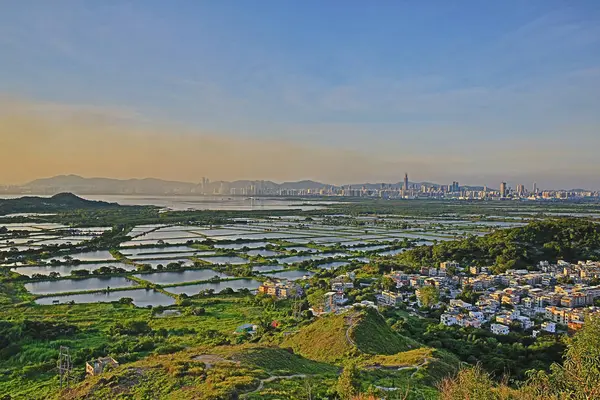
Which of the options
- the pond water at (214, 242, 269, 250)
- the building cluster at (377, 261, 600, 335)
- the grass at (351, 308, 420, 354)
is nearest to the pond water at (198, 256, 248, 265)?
the pond water at (214, 242, 269, 250)

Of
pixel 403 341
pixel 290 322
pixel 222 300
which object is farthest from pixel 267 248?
pixel 403 341

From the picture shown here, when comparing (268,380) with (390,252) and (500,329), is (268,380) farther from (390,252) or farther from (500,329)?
(390,252)

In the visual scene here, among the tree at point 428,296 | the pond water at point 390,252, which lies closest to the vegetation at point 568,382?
the tree at point 428,296

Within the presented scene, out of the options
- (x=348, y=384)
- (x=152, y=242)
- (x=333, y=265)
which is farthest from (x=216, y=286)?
(x=152, y=242)

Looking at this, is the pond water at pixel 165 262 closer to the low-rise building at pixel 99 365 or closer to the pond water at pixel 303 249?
the pond water at pixel 303 249

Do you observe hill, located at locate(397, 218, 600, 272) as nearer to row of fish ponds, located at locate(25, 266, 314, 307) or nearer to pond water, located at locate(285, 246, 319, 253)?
pond water, located at locate(285, 246, 319, 253)

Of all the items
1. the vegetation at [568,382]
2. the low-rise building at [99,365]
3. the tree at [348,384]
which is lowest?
the low-rise building at [99,365]
